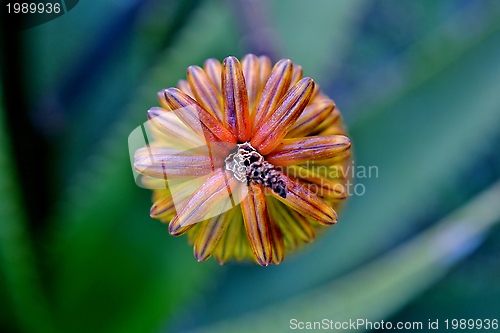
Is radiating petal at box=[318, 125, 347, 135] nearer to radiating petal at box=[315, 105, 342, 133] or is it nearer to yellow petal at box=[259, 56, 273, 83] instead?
radiating petal at box=[315, 105, 342, 133]

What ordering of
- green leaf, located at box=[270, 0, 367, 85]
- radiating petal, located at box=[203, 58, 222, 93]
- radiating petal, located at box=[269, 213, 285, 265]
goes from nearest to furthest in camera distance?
radiating petal, located at box=[269, 213, 285, 265] → radiating petal, located at box=[203, 58, 222, 93] → green leaf, located at box=[270, 0, 367, 85]

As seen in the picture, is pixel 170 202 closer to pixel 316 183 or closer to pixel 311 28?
pixel 316 183

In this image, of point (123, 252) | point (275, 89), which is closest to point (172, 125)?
point (275, 89)

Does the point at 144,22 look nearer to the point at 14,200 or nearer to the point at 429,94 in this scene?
the point at 14,200

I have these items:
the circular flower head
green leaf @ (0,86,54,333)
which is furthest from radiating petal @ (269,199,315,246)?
green leaf @ (0,86,54,333)
